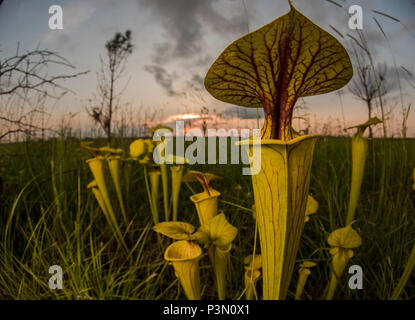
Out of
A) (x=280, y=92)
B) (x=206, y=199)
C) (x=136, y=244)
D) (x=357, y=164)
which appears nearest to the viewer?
(x=280, y=92)

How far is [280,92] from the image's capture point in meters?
0.72

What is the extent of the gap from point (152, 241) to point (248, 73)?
1.53m

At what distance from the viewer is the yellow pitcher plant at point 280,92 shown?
598 mm

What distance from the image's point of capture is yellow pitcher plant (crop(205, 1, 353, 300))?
60 centimetres

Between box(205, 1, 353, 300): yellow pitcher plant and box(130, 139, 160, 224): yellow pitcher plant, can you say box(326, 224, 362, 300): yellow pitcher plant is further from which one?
box(130, 139, 160, 224): yellow pitcher plant

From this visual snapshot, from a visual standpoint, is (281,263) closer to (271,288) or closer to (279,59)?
(271,288)

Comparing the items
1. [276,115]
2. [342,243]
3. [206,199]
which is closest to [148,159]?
[206,199]

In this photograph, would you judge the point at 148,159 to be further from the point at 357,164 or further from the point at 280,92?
the point at 357,164

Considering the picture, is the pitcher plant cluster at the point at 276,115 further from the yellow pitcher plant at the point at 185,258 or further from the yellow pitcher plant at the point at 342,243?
the yellow pitcher plant at the point at 342,243

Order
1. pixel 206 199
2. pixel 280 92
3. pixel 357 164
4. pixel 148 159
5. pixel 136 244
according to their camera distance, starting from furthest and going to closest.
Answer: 1. pixel 148 159
2. pixel 357 164
3. pixel 136 244
4. pixel 206 199
5. pixel 280 92

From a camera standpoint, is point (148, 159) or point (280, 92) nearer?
point (280, 92)

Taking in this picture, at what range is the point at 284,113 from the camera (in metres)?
0.74

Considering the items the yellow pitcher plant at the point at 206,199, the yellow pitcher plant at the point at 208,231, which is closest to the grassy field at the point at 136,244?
the yellow pitcher plant at the point at 206,199

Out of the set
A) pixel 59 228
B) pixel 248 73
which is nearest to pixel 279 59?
pixel 248 73
